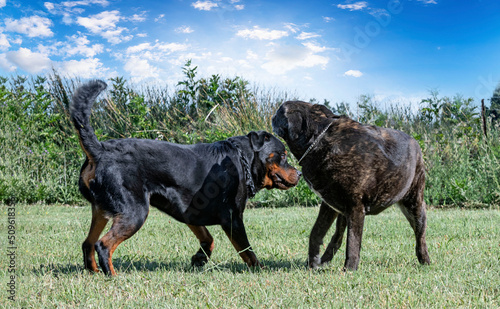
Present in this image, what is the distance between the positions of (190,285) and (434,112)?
31.3 feet

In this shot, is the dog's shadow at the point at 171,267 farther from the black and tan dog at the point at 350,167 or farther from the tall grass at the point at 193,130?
the tall grass at the point at 193,130

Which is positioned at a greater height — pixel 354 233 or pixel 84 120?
pixel 84 120

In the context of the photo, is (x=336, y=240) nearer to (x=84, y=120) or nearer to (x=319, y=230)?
(x=319, y=230)

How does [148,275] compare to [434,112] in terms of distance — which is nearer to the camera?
[148,275]

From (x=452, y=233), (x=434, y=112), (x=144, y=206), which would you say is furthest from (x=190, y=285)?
(x=434, y=112)

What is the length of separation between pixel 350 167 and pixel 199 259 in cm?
190

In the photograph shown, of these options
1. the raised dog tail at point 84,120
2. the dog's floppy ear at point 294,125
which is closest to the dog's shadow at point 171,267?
the raised dog tail at point 84,120

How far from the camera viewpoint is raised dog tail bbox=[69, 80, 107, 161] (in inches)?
148

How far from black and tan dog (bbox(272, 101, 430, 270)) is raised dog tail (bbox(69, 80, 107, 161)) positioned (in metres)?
1.56

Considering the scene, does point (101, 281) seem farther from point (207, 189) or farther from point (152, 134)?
point (152, 134)

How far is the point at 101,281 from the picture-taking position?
3.61m

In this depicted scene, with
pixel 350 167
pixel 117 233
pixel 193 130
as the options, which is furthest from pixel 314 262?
pixel 193 130

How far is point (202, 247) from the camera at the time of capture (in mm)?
4582

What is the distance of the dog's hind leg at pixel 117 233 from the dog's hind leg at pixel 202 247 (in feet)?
2.76
